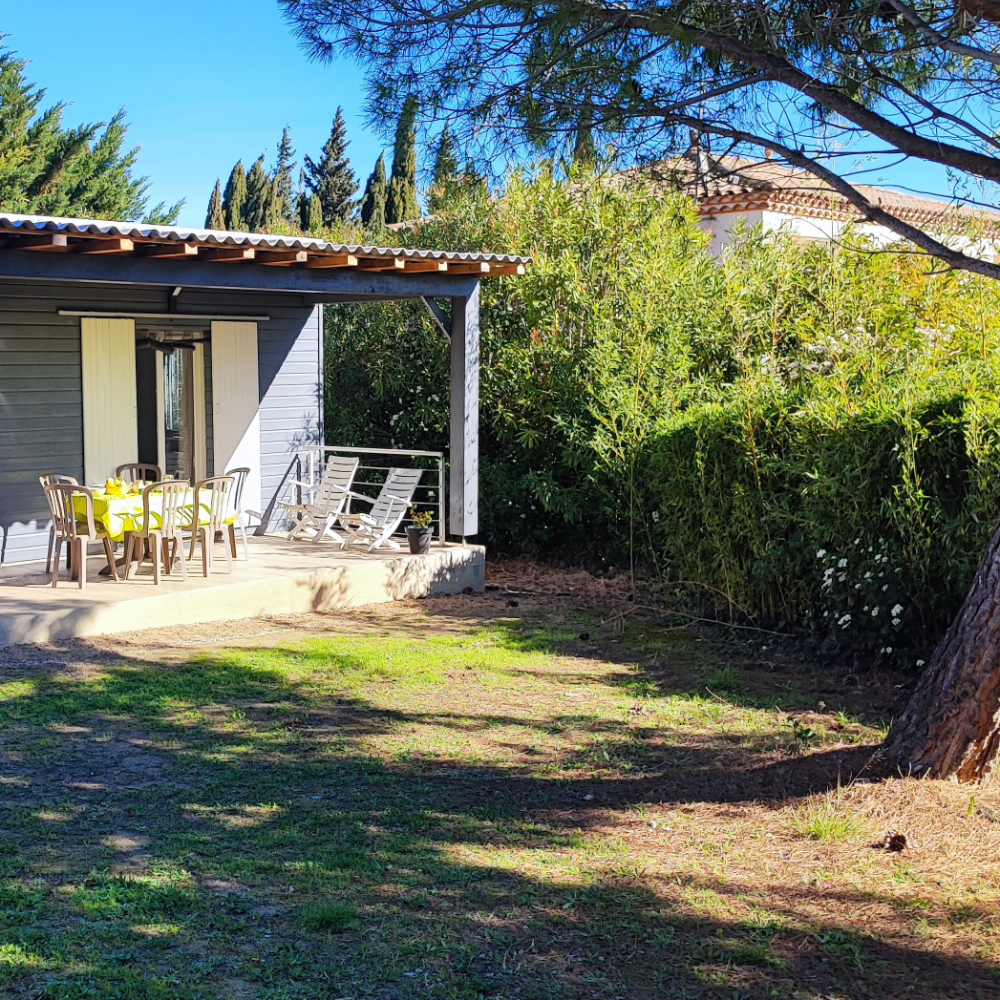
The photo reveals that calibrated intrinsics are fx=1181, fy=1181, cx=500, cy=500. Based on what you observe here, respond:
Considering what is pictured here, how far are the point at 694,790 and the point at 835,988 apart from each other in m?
1.80

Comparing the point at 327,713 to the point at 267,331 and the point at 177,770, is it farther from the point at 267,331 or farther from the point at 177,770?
the point at 267,331

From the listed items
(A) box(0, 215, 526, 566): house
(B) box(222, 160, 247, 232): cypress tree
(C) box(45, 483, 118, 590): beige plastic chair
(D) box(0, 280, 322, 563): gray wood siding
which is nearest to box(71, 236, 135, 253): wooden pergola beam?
(A) box(0, 215, 526, 566): house

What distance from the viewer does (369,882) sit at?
13.3 ft

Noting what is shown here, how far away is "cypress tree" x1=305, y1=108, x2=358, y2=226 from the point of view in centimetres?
3600

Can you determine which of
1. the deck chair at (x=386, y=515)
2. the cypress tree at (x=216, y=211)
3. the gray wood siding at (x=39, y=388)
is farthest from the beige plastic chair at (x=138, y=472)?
the cypress tree at (x=216, y=211)

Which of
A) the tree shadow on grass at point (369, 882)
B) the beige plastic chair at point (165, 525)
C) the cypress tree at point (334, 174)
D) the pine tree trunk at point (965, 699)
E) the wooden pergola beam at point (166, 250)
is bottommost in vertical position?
the tree shadow on grass at point (369, 882)

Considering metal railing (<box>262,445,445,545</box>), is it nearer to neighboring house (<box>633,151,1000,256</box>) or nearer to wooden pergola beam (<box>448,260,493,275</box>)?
wooden pergola beam (<box>448,260,493,275</box>)

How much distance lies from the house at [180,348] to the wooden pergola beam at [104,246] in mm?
A: 10

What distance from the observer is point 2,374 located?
986cm

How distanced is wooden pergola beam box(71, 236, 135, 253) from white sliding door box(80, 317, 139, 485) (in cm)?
248

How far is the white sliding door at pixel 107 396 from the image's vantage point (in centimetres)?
1045

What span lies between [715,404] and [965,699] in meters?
4.30

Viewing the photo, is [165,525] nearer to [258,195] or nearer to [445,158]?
[445,158]

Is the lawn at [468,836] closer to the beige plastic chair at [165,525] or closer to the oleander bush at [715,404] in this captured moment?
the oleander bush at [715,404]
